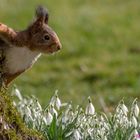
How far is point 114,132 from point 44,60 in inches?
330

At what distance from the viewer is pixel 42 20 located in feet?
19.2

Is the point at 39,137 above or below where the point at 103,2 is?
below

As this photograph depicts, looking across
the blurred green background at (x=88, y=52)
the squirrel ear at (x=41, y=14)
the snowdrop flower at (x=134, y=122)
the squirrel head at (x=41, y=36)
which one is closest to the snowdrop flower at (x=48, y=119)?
the squirrel head at (x=41, y=36)

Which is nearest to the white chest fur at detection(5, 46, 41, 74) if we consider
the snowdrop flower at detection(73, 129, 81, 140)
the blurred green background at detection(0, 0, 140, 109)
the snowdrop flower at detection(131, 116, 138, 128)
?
the snowdrop flower at detection(73, 129, 81, 140)

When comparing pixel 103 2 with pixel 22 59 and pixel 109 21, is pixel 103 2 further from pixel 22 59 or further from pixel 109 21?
pixel 22 59

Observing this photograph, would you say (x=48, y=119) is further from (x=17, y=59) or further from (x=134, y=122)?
(x=134, y=122)

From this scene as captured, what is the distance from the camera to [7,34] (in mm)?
5625

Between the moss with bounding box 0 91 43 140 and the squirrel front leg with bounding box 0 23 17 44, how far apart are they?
403 mm

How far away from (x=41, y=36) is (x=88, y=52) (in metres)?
8.66

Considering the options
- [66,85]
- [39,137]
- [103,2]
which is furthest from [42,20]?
[103,2]

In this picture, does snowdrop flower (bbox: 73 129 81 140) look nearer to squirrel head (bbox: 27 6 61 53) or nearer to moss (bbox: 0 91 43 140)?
moss (bbox: 0 91 43 140)

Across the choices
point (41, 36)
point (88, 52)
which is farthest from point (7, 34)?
point (88, 52)

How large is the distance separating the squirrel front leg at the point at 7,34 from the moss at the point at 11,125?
0.40 m

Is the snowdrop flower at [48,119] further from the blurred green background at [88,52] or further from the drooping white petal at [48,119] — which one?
the blurred green background at [88,52]
